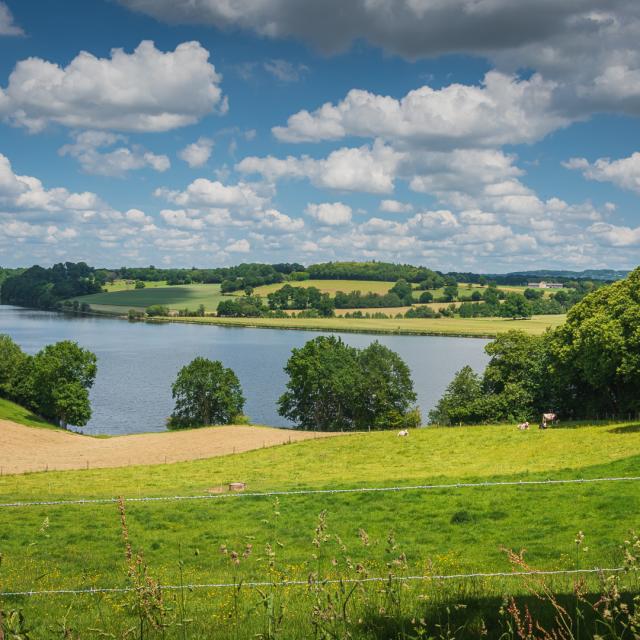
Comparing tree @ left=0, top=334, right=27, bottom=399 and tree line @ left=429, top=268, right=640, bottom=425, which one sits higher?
tree line @ left=429, top=268, right=640, bottom=425

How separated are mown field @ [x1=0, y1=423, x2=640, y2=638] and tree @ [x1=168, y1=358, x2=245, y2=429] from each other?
38.3m

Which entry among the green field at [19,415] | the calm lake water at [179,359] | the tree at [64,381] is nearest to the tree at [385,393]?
the calm lake water at [179,359]

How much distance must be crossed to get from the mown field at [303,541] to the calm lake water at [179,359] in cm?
4921

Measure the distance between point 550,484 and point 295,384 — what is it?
56.5m

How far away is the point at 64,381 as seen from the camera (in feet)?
239

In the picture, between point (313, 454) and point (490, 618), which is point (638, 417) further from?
point (490, 618)

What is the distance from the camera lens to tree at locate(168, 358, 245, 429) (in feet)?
249

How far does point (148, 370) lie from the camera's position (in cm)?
11281

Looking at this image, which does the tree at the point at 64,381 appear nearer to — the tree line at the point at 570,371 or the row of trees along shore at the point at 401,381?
the row of trees along shore at the point at 401,381

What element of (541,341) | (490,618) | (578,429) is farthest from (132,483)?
(541,341)

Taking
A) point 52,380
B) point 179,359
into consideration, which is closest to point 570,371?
point 52,380

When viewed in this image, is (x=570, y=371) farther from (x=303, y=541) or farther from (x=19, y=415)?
(x=19, y=415)

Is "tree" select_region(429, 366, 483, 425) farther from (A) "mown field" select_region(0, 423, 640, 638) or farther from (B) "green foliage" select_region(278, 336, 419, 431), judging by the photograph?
(A) "mown field" select_region(0, 423, 640, 638)

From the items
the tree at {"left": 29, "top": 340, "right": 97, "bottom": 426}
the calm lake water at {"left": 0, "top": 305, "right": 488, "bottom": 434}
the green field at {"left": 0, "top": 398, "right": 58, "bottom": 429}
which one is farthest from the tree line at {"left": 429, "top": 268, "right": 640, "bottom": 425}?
the green field at {"left": 0, "top": 398, "right": 58, "bottom": 429}
